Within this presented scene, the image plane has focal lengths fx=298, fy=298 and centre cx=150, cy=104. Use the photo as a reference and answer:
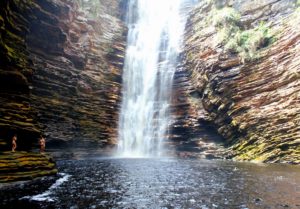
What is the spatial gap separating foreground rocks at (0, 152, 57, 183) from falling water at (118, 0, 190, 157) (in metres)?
17.8

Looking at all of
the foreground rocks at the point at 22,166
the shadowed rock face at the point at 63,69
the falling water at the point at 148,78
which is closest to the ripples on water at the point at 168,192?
the foreground rocks at the point at 22,166

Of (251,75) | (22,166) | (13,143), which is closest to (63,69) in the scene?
(13,143)

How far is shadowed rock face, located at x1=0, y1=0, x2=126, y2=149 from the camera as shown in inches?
610

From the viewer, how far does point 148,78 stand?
Result: 36.2m

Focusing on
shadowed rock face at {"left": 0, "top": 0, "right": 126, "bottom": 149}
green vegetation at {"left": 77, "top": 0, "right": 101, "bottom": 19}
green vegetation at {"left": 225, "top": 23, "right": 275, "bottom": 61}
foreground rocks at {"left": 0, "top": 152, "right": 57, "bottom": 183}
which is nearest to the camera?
foreground rocks at {"left": 0, "top": 152, "right": 57, "bottom": 183}

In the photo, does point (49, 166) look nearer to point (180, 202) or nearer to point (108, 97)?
point (180, 202)

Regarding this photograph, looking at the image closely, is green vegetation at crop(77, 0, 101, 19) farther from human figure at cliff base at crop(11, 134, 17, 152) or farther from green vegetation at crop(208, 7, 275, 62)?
human figure at cliff base at crop(11, 134, 17, 152)

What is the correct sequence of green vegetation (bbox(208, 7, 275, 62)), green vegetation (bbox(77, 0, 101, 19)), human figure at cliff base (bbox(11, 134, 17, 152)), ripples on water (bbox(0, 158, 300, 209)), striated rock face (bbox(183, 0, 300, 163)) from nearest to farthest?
ripples on water (bbox(0, 158, 300, 209)) → human figure at cliff base (bbox(11, 134, 17, 152)) → striated rock face (bbox(183, 0, 300, 163)) → green vegetation (bbox(208, 7, 275, 62)) → green vegetation (bbox(77, 0, 101, 19))

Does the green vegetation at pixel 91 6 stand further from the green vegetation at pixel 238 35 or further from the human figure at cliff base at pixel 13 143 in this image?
the human figure at cliff base at pixel 13 143

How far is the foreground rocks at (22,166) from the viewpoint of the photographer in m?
11.4

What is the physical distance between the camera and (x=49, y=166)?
563 inches

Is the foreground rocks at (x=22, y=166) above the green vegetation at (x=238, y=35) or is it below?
below

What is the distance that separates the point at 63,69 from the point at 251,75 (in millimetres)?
17720

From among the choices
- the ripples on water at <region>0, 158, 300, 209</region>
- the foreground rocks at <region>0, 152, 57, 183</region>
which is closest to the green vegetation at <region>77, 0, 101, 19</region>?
the foreground rocks at <region>0, 152, 57, 183</region>
